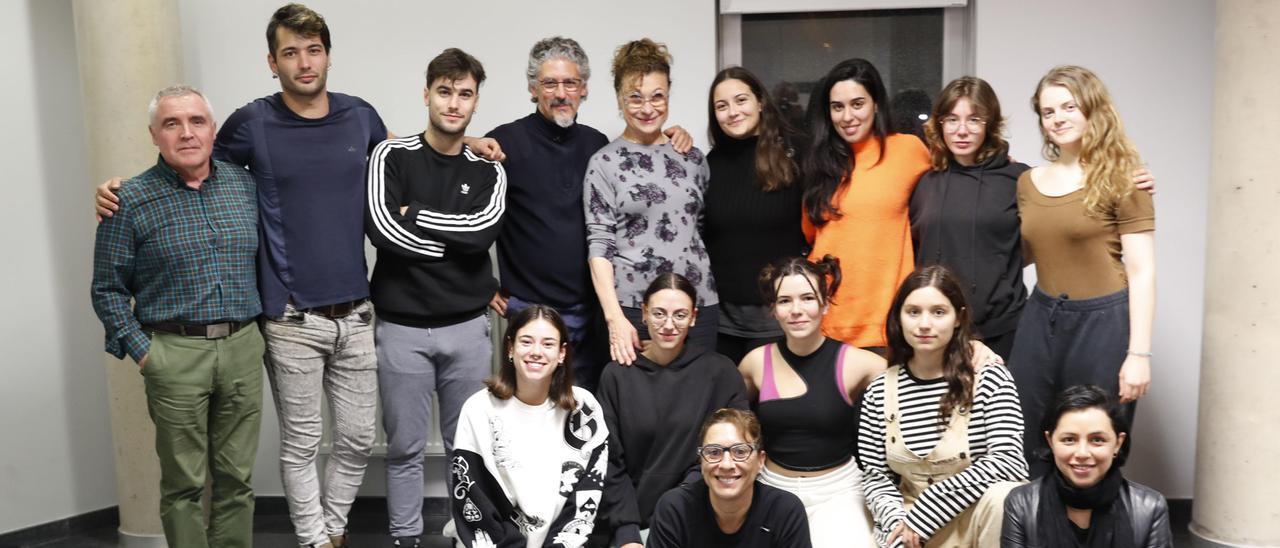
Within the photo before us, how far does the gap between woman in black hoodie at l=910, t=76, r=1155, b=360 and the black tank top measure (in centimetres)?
44

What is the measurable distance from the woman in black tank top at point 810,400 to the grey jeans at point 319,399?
1.21 meters

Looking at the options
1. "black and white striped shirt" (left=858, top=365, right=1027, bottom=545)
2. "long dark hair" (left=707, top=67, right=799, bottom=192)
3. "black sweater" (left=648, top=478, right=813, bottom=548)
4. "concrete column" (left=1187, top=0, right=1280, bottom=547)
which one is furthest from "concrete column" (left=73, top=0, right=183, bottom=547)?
"concrete column" (left=1187, top=0, right=1280, bottom=547)

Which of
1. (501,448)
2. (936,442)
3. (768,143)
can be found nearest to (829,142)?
(768,143)

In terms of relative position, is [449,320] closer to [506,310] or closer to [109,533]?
[506,310]

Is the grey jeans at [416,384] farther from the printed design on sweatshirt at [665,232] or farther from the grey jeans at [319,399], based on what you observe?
the printed design on sweatshirt at [665,232]

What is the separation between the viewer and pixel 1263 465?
11.4ft

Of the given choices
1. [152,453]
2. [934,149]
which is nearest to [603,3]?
[934,149]

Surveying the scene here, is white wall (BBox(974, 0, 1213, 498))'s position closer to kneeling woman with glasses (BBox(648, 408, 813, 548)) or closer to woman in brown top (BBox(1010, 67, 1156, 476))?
woman in brown top (BBox(1010, 67, 1156, 476))

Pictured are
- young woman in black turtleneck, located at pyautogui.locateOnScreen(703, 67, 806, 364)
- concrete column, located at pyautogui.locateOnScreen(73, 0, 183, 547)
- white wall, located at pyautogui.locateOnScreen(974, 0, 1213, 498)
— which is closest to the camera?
young woman in black turtleneck, located at pyautogui.locateOnScreen(703, 67, 806, 364)

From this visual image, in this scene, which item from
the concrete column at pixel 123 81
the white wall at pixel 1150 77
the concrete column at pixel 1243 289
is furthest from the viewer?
the white wall at pixel 1150 77

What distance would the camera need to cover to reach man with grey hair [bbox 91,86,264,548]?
119 inches

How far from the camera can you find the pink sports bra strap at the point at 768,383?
3.00m

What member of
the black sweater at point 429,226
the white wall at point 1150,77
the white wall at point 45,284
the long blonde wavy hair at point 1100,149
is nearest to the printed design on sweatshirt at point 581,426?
the black sweater at point 429,226

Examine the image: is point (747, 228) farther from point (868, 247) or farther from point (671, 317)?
point (671, 317)
